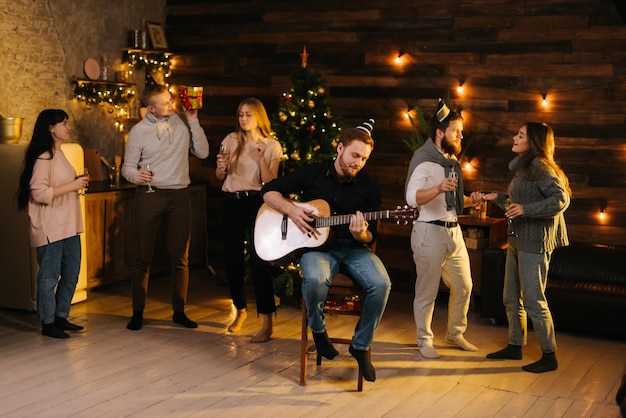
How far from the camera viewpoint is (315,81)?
6.78m

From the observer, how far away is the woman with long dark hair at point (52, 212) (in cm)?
559

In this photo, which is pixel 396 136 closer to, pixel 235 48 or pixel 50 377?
pixel 235 48

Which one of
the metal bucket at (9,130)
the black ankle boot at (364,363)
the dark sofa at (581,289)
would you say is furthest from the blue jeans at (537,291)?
the metal bucket at (9,130)

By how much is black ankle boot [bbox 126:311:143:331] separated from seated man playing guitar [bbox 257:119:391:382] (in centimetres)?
160

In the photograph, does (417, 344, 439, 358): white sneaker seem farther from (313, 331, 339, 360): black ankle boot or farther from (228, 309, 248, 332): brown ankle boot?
(228, 309, 248, 332): brown ankle boot

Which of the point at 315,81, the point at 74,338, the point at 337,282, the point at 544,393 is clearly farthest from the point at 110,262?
the point at 544,393

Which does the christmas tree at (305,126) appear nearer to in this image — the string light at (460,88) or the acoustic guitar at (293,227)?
the string light at (460,88)

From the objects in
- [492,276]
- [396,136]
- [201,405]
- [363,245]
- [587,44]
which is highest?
[587,44]

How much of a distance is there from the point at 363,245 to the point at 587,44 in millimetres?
3000

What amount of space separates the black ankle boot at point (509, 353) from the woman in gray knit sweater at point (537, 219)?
0.25 meters

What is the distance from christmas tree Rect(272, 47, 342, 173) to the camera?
6.70 meters

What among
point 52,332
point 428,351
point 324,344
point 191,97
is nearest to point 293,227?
point 324,344

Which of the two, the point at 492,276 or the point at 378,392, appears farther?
the point at 492,276

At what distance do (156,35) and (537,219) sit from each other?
15.0 ft
